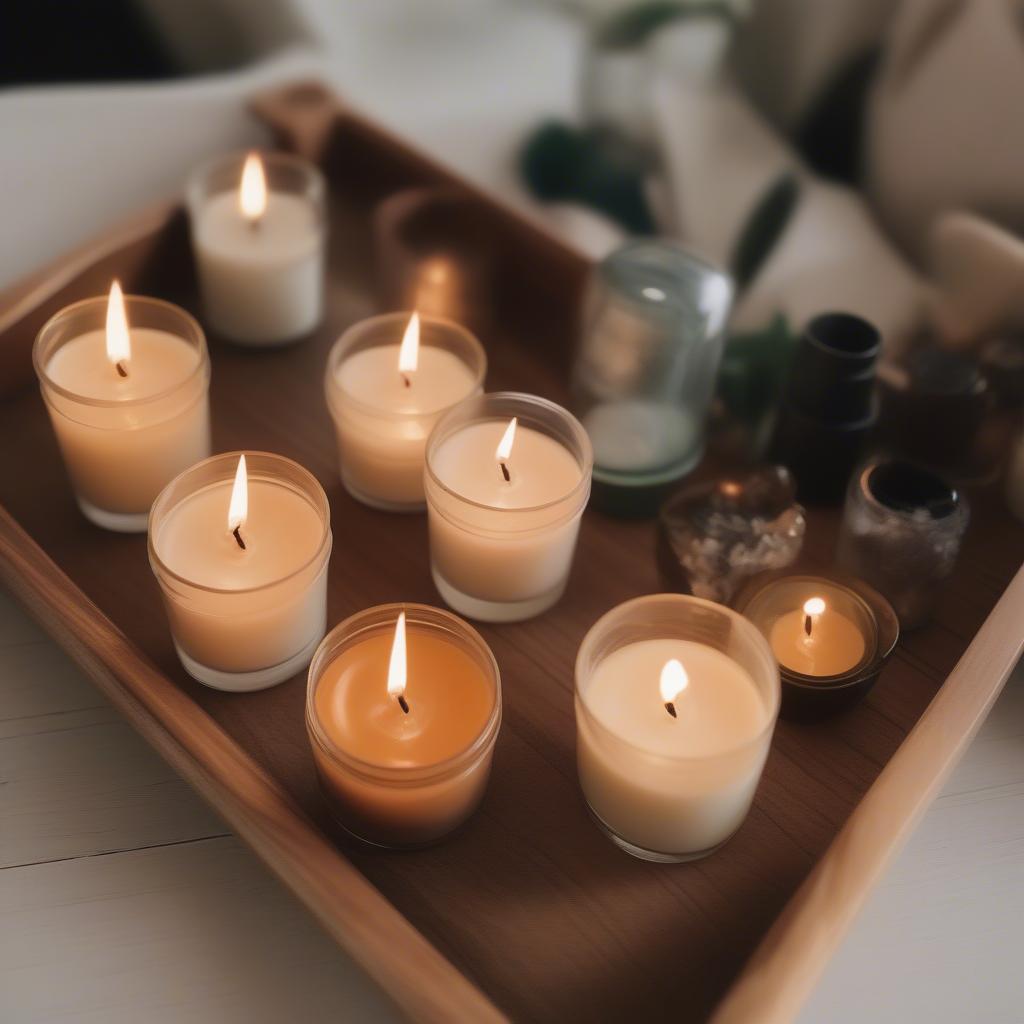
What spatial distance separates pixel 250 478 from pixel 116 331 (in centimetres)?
15

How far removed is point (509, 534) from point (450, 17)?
96 cm

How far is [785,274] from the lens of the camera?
3.91ft

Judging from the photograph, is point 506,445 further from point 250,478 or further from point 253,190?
point 253,190

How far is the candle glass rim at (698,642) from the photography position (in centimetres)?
62

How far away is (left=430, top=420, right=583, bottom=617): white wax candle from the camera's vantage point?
2.48 feet

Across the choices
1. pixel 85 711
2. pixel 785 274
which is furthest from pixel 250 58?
pixel 85 711

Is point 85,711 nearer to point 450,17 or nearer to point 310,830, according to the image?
point 310,830

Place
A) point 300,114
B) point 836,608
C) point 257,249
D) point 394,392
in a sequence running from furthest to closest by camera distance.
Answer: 1. point 300,114
2. point 257,249
3. point 394,392
4. point 836,608

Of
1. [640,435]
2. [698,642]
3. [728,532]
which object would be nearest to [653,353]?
[640,435]

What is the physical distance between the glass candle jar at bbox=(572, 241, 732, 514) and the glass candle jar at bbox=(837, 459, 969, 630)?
0.15 m

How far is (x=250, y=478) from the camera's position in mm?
786

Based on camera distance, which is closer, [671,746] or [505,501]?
[671,746]

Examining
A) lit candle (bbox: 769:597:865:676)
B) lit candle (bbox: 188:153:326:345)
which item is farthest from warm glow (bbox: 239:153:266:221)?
lit candle (bbox: 769:597:865:676)

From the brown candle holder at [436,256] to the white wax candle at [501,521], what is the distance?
0.20m
